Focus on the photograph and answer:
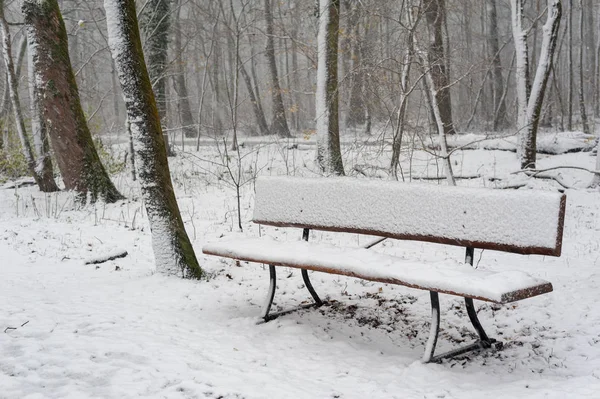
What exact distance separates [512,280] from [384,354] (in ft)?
3.57

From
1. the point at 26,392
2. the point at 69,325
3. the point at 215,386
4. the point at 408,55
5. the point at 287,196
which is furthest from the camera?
the point at 408,55

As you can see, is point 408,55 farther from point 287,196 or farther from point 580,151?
point 580,151

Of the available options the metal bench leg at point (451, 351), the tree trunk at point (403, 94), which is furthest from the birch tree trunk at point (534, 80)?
the metal bench leg at point (451, 351)

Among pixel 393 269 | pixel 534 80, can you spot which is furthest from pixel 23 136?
pixel 534 80

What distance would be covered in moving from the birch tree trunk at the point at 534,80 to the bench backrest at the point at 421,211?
6424 millimetres

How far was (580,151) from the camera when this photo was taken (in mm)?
12000

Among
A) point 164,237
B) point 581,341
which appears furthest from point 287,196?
point 581,341

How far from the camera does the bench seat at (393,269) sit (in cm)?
302

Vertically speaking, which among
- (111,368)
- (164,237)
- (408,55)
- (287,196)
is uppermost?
(408,55)

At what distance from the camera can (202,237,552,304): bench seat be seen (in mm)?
3023

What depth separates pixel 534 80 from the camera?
34.8ft

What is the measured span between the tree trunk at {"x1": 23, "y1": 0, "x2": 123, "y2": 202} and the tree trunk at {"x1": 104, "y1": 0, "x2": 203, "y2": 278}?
13.1 feet

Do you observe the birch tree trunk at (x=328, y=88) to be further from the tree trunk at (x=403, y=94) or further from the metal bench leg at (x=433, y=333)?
the metal bench leg at (x=433, y=333)

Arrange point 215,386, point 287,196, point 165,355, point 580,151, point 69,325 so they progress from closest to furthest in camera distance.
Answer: point 215,386, point 165,355, point 69,325, point 287,196, point 580,151
